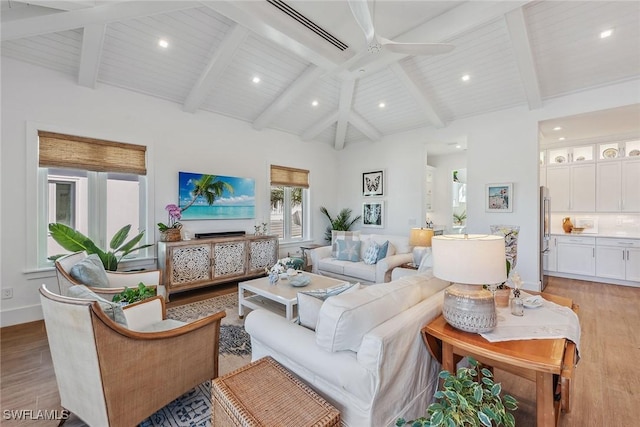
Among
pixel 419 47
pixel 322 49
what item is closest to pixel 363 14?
pixel 419 47

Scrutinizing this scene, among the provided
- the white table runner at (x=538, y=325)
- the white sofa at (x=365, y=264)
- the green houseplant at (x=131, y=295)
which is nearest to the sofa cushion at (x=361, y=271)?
the white sofa at (x=365, y=264)

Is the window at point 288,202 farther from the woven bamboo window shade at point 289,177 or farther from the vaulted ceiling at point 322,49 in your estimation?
the vaulted ceiling at point 322,49

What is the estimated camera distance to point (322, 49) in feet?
11.9

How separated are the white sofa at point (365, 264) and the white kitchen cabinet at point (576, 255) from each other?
352cm

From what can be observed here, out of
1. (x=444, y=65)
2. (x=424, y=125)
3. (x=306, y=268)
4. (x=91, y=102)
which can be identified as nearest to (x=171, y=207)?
(x=91, y=102)

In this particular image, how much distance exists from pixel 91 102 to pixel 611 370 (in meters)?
6.50

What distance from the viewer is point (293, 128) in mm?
6148

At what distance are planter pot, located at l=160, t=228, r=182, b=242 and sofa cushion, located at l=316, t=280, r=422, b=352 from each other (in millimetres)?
3517

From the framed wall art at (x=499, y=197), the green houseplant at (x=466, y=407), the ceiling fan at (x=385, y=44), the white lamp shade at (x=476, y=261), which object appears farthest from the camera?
the framed wall art at (x=499, y=197)

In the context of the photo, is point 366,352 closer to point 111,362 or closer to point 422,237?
point 111,362

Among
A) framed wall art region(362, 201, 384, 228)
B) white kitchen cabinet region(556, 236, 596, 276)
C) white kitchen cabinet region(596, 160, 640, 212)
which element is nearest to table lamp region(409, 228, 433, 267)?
framed wall art region(362, 201, 384, 228)

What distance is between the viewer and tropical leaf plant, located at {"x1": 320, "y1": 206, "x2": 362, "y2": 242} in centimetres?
688

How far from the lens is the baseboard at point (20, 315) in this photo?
3.20 metres

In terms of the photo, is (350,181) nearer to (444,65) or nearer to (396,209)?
(396,209)
